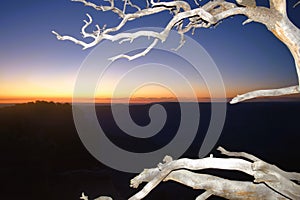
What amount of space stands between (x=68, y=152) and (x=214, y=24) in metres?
29.5

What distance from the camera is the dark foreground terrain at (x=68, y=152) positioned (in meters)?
22.8

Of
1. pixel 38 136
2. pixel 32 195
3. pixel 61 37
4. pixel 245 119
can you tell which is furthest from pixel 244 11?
pixel 245 119

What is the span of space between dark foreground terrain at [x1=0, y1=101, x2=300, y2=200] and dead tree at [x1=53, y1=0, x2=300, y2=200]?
7.68 metres

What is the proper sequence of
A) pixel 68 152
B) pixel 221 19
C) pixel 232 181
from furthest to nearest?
pixel 68 152, pixel 232 181, pixel 221 19

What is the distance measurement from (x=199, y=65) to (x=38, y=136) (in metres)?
28.0

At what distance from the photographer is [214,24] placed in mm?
3975

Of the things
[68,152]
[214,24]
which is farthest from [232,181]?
[68,152]

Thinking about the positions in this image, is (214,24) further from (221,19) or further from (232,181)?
(232,181)

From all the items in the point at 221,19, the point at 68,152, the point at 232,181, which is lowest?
the point at 68,152

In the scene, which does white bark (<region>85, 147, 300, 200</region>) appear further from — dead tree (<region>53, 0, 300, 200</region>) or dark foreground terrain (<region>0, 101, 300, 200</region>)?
dark foreground terrain (<region>0, 101, 300, 200</region>)

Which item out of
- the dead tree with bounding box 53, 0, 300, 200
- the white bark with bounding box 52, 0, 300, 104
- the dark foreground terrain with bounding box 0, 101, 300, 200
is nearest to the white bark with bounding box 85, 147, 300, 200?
the dead tree with bounding box 53, 0, 300, 200

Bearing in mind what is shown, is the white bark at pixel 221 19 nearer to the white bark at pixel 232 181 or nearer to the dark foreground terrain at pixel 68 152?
the white bark at pixel 232 181

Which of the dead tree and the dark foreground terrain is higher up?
the dead tree

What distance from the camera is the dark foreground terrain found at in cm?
2281
